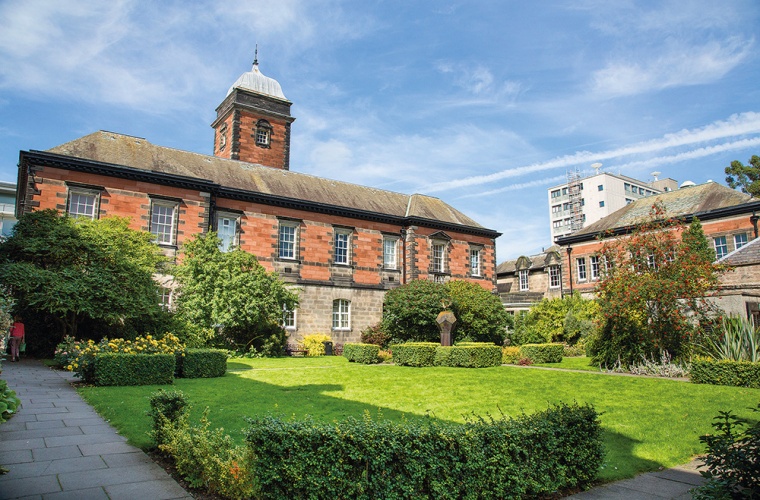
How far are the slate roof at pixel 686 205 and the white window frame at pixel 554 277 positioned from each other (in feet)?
9.95

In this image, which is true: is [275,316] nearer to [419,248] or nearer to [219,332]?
[219,332]

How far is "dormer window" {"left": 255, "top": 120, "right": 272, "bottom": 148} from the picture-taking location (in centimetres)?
3538

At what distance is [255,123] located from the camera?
35.4 meters

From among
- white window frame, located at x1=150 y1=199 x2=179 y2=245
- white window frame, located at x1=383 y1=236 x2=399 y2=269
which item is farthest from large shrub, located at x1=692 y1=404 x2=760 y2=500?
white window frame, located at x1=383 y1=236 x2=399 y2=269

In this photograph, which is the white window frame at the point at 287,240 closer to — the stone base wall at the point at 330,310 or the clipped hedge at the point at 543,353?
the stone base wall at the point at 330,310

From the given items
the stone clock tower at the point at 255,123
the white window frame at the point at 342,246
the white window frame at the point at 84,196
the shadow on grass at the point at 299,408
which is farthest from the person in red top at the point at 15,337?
the stone clock tower at the point at 255,123

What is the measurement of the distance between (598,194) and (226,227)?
6674 cm

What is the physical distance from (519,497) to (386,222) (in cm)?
2634

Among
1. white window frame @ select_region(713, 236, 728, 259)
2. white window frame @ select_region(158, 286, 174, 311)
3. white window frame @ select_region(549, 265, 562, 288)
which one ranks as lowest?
white window frame @ select_region(158, 286, 174, 311)

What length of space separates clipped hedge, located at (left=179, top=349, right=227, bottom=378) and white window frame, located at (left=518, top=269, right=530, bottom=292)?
1427 inches

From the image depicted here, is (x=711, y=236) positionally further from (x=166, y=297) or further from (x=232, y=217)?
(x=166, y=297)

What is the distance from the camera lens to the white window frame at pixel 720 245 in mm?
30422

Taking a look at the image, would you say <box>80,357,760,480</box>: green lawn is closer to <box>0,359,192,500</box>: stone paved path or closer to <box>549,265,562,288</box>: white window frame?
<box>0,359,192,500</box>: stone paved path

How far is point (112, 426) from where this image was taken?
790cm
